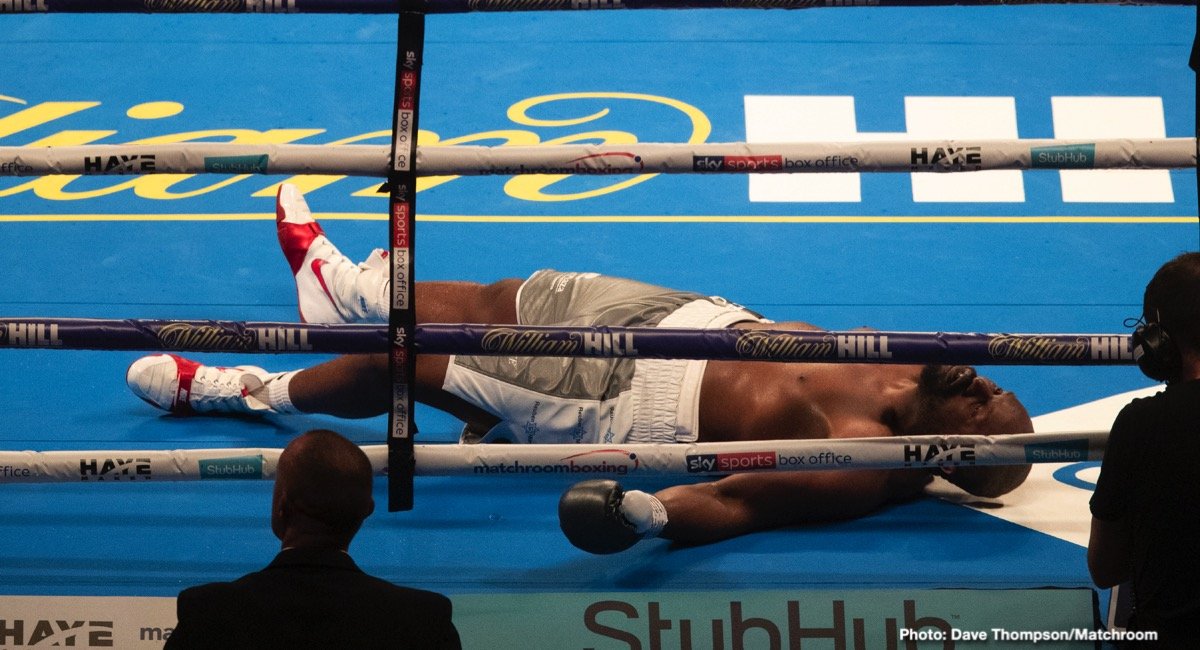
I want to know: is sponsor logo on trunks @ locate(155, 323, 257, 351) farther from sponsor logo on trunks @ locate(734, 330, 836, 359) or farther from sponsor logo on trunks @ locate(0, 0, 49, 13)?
sponsor logo on trunks @ locate(734, 330, 836, 359)

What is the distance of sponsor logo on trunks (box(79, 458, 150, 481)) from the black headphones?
1.96 metres

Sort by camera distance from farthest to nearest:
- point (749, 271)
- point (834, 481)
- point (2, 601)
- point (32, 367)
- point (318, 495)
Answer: point (749, 271)
point (32, 367)
point (834, 481)
point (2, 601)
point (318, 495)

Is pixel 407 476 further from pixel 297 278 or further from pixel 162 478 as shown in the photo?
pixel 297 278

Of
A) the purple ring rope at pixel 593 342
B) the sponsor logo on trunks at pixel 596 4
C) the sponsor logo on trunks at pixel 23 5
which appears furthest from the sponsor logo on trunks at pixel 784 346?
the sponsor logo on trunks at pixel 23 5

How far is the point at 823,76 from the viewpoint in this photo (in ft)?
16.5

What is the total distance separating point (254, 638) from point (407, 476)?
0.91m

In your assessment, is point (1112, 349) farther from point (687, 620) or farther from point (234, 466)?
point (234, 466)

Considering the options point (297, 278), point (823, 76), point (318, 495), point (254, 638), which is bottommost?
point (254, 638)

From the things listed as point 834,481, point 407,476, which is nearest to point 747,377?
point 834,481

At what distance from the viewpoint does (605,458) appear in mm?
2719

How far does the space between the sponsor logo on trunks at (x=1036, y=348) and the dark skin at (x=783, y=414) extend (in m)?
0.61

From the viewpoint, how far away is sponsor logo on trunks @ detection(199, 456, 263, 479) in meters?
2.71

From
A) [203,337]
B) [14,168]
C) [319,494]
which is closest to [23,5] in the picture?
[14,168]

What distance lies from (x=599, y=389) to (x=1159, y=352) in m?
1.53
